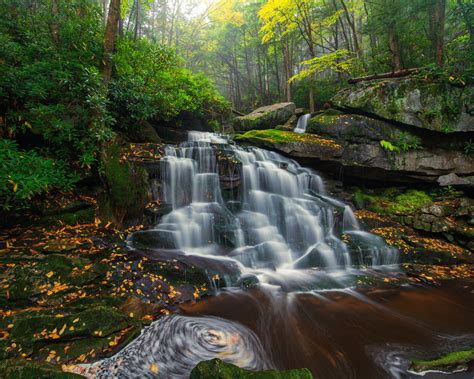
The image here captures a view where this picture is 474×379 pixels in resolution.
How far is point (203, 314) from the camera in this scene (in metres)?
3.96

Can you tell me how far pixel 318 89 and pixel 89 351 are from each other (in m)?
17.4

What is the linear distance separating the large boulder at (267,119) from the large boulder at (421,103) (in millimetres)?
4765

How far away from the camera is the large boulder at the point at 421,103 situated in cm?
795

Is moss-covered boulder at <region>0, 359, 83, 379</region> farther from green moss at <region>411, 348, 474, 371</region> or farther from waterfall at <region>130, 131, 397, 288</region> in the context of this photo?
green moss at <region>411, 348, 474, 371</region>

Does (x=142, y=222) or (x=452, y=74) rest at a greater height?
(x=452, y=74)

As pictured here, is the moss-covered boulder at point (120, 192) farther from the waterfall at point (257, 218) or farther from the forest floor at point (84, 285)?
the waterfall at point (257, 218)

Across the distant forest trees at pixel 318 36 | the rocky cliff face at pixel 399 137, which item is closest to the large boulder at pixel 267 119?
the distant forest trees at pixel 318 36

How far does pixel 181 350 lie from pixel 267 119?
11.9 metres

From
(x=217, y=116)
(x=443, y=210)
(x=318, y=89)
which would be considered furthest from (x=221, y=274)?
(x=318, y=89)

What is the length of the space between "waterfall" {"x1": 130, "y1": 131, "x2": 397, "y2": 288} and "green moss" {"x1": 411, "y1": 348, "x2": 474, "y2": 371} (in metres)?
2.87

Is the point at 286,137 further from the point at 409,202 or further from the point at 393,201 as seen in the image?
the point at 409,202

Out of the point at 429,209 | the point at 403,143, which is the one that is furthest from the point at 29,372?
the point at 403,143

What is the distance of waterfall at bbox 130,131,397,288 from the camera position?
19.9 feet

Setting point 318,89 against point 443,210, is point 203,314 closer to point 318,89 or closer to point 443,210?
point 443,210
